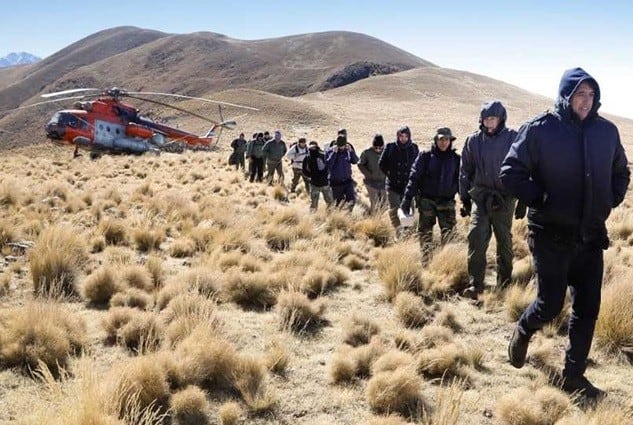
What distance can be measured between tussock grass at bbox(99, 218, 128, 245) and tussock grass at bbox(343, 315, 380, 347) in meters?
4.30

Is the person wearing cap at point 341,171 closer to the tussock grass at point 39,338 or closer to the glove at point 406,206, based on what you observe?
the glove at point 406,206

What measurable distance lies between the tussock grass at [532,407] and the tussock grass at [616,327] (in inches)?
44.1

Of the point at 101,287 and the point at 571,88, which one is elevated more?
the point at 571,88

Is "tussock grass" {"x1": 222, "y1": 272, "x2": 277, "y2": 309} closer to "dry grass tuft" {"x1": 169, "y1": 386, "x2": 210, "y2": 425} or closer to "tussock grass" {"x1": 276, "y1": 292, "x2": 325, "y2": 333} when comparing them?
"tussock grass" {"x1": 276, "y1": 292, "x2": 325, "y2": 333}

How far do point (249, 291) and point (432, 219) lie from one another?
2.90 metres

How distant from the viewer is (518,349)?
3.98 m

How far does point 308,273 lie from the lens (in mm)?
5973

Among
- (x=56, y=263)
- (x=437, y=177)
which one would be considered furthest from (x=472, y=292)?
(x=56, y=263)

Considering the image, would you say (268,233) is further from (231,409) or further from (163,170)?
(163,170)

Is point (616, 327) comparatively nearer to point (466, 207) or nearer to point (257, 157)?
point (466, 207)

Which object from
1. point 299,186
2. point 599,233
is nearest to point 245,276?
point 599,233

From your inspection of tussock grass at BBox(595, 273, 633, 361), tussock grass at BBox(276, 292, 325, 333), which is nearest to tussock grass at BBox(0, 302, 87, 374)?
tussock grass at BBox(276, 292, 325, 333)

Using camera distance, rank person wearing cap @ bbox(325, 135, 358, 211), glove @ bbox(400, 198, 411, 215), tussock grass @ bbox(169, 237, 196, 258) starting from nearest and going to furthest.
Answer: glove @ bbox(400, 198, 411, 215), tussock grass @ bbox(169, 237, 196, 258), person wearing cap @ bbox(325, 135, 358, 211)

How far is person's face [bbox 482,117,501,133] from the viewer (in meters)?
5.57
